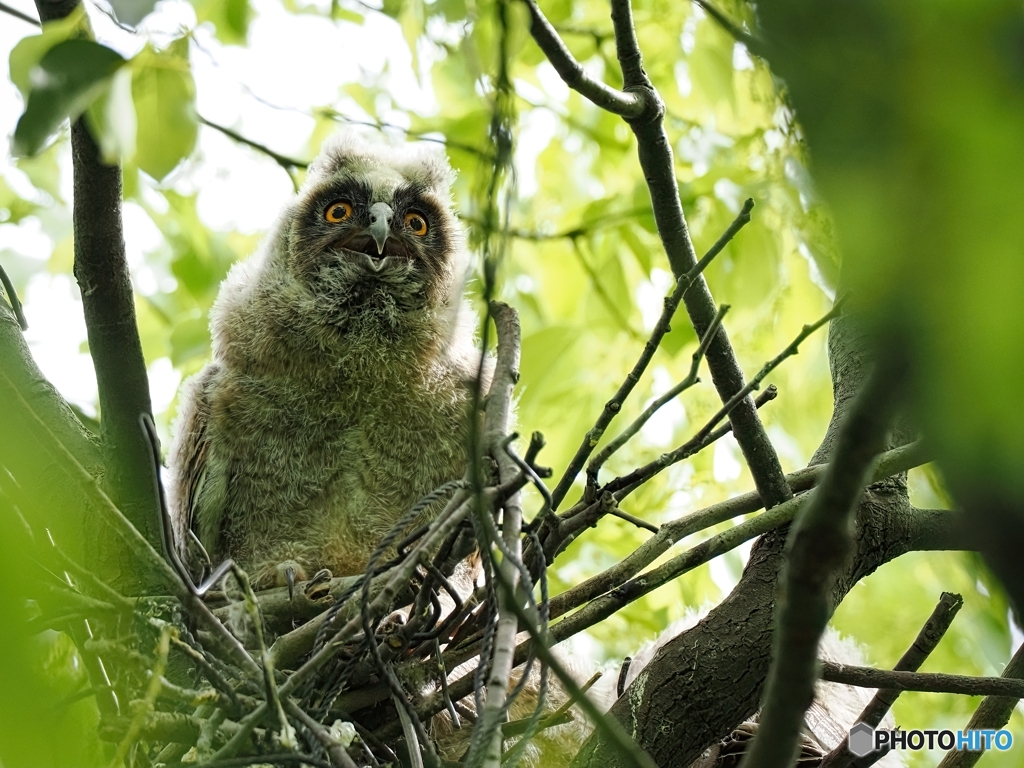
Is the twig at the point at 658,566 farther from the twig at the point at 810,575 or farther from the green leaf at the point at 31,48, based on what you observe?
the green leaf at the point at 31,48

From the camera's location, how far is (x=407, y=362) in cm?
298

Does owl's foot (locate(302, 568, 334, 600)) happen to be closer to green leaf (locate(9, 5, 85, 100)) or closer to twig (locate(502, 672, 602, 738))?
twig (locate(502, 672, 602, 738))

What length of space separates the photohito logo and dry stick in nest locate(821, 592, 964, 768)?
0.09 ft

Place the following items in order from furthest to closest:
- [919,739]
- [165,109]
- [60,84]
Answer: [919,739], [165,109], [60,84]

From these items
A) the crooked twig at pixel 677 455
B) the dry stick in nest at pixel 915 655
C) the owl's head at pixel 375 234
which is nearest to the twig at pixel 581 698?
the crooked twig at pixel 677 455

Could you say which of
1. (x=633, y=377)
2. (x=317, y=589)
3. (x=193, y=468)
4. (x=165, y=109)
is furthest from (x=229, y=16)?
(x=633, y=377)

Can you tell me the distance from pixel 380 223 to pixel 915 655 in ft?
6.81

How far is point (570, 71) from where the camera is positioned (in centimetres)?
201

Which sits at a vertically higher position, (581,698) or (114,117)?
(114,117)

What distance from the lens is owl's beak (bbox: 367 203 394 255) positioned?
3.09 m

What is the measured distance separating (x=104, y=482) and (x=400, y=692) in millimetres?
813

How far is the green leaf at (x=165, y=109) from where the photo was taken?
6.70 ft

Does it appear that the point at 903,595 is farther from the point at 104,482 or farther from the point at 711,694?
the point at 104,482

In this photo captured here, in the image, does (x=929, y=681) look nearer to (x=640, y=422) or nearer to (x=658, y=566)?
(x=658, y=566)
